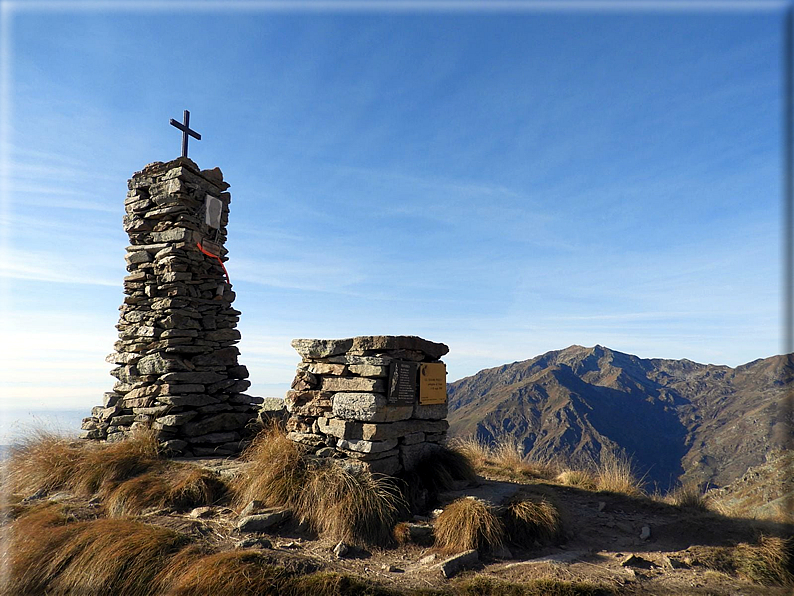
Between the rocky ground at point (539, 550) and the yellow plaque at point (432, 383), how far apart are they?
5.13ft

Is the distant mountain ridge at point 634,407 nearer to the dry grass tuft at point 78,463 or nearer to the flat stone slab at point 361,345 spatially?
the flat stone slab at point 361,345

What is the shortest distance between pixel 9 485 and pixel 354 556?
6264mm

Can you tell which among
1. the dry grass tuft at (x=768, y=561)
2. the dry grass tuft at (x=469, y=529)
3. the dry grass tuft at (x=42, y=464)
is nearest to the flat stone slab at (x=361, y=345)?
the dry grass tuft at (x=469, y=529)

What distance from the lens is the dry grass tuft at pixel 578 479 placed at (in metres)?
9.30

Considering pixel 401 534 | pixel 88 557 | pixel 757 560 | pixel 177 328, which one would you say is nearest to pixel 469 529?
pixel 401 534

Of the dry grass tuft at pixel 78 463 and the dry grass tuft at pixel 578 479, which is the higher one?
the dry grass tuft at pixel 78 463

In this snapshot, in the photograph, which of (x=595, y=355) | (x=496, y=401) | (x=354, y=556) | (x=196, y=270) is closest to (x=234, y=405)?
(x=196, y=270)

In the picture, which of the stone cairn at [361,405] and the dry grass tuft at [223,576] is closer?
the dry grass tuft at [223,576]

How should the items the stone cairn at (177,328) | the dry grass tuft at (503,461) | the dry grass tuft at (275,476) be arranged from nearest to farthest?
the dry grass tuft at (275,476) < the stone cairn at (177,328) < the dry grass tuft at (503,461)

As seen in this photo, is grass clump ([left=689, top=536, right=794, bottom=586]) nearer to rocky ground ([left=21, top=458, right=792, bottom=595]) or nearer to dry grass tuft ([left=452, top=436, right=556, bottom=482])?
rocky ground ([left=21, top=458, right=792, bottom=595])

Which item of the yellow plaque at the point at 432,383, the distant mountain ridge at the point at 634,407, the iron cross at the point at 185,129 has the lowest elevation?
the distant mountain ridge at the point at 634,407

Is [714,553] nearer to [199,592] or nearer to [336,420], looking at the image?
[336,420]

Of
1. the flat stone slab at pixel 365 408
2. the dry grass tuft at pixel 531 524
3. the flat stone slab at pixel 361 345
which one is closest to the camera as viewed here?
the dry grass tuft at pixel 531 524

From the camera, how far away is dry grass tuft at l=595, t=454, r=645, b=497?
8875 millimetres
